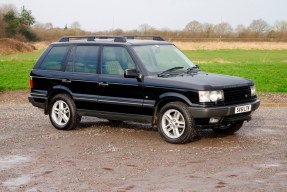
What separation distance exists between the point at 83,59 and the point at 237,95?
326 cm

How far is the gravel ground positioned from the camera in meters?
7.25

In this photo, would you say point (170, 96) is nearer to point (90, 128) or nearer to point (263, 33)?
point (90, 128)

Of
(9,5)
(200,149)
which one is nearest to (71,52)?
(200,149)

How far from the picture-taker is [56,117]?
39.7ft

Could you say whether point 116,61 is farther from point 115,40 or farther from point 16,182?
point 16,182

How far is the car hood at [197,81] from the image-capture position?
32.6 feet

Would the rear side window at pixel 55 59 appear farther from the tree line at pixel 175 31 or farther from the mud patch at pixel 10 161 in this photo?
the tree line at pixel 175 31

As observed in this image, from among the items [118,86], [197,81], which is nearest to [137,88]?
[118,86]

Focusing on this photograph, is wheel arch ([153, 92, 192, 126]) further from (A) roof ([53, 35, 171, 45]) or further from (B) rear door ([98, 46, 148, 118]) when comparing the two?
(A) roof ([53, 35, 171, 45])

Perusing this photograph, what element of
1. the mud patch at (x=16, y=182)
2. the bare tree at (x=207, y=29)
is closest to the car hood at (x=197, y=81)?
the mud patch at (x=16, y=182)

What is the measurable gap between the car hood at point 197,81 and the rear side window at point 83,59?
4.81 feet

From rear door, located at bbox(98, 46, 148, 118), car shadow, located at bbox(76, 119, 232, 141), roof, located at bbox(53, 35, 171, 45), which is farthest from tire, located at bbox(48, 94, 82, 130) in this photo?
roof, located at bbox(53, 35, 171, 45)

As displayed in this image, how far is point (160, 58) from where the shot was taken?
11188mm

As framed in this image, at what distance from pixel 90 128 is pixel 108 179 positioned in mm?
4835
